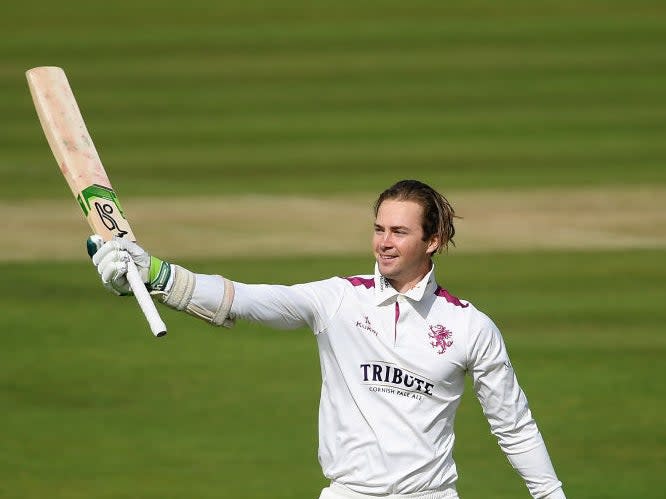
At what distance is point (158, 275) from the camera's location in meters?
3.92

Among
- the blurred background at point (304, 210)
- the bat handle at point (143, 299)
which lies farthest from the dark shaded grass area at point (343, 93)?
the bat handle at point (143, 299)

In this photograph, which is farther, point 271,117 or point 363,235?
point 271,117

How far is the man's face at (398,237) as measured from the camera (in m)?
4.14

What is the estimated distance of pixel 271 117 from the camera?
11.9 meters

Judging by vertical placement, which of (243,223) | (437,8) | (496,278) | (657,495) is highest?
(437,8)

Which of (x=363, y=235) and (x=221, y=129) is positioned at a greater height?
(x=221, y=129)

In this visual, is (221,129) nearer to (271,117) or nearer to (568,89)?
(271,117)

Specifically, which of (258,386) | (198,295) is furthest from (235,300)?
(258,386)

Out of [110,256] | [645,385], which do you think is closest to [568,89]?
[645,385]

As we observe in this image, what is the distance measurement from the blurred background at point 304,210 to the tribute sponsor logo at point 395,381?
8.85 feet

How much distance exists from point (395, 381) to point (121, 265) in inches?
36.9

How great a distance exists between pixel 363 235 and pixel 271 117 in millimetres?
2206

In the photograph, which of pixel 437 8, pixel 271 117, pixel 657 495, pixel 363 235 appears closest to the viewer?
pixel 657 495

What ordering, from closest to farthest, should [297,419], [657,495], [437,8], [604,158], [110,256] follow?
1. [110,256]
2. [657,495]
3. [297,419]
4. [604,158]
5. [437,8]
